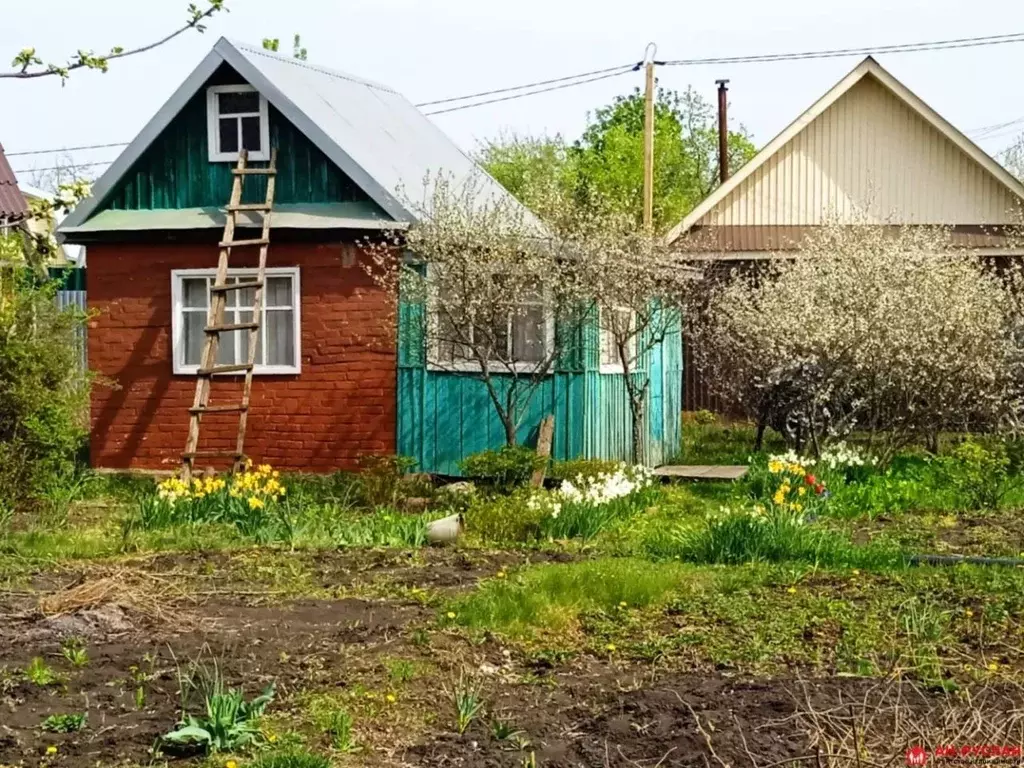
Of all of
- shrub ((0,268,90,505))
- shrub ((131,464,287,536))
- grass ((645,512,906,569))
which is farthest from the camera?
shrub ((0,268,90,505))

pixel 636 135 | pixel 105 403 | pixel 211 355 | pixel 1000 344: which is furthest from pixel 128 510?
pixel 636 135

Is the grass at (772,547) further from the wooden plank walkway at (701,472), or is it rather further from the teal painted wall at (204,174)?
the teal painted wall at (204,174)

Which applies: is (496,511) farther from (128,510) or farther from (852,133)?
(852,133)

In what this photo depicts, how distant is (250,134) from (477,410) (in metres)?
4.13

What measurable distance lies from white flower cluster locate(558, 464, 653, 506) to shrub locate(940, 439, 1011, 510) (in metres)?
2.79

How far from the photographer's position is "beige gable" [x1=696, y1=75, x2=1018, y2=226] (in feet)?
75.0

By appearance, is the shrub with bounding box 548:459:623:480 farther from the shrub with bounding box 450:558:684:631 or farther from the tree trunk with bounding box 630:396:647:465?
the shrub with bounding box 450:558:684:631

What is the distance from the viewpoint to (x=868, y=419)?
1509cm

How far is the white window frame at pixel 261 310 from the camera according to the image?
1571cm

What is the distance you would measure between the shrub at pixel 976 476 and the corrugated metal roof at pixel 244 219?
620cm

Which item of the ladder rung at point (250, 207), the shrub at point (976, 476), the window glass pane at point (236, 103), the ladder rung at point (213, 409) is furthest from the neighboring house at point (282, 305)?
the shrub at point (976, 476)

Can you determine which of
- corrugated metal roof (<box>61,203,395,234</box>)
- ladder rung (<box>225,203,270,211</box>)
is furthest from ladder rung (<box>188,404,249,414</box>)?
ladder rung (<box>225,203,270,211</box>)

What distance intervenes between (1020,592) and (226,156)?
10.8 meters

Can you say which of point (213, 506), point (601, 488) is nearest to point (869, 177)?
point (601, 488)
